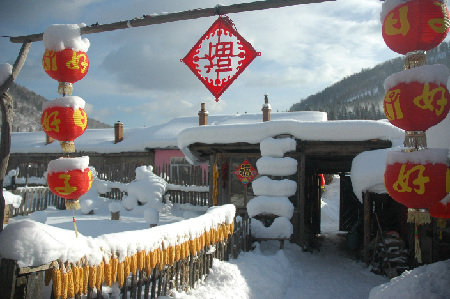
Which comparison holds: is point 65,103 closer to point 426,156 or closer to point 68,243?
point 68,243

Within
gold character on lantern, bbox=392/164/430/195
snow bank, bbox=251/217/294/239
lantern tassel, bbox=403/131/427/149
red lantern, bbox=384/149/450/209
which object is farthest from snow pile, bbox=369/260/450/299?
snow bank, bbox=251/217/294/239

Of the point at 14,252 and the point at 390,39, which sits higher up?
the point at 390,39

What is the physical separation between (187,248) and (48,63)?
10.7 feet

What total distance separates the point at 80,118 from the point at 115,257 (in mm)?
1887

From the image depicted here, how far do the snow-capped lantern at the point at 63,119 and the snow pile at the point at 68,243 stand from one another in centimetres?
141

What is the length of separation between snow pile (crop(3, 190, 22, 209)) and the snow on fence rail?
8444 millimetres

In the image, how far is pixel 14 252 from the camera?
2.88 m

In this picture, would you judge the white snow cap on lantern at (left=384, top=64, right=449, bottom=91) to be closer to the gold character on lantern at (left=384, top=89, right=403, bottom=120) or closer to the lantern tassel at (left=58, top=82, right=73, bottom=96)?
the gold character on lantern at (left=384, top=89, right=403, bottom=120)

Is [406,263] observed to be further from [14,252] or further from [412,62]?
[14,252]

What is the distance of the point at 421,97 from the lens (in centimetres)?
327

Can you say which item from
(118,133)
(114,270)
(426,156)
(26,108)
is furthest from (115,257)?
(26,108)

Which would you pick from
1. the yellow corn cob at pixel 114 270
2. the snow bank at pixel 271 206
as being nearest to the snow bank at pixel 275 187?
the snow bank at pixel 271 206

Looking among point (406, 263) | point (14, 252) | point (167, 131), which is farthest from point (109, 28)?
point (167, 131)

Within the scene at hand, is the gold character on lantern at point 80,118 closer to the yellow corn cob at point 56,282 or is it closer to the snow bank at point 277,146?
the yellow corn cob at point 56,282
